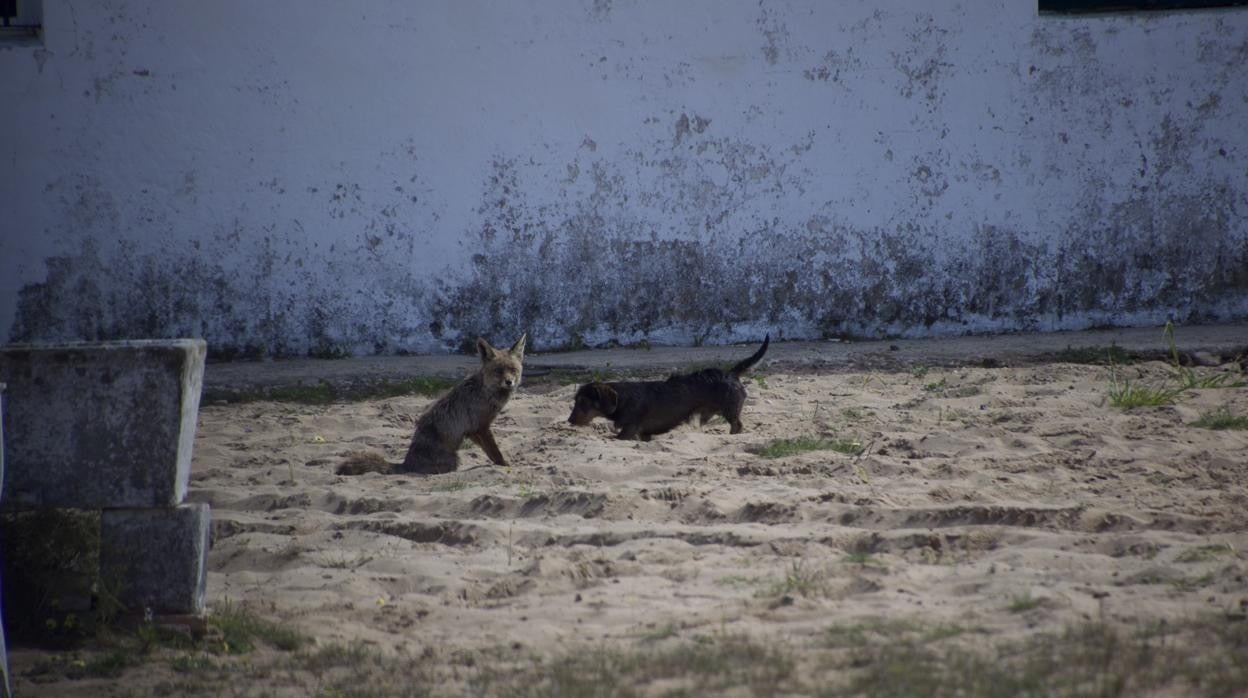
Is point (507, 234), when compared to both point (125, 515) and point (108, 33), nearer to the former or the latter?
point (108, 33)

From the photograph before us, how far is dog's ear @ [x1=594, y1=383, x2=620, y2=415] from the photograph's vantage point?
730 cm

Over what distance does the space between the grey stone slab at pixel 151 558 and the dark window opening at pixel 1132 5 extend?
26.1 ft

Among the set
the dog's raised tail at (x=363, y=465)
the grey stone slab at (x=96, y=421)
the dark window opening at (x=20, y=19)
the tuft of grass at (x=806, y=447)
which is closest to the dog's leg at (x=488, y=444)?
the dog's raised tail at (x=363, y=465)

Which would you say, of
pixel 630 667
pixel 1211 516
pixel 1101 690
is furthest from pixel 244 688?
pixel 1211 516

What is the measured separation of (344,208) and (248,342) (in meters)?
1.25

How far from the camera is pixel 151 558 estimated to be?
4.44 meters

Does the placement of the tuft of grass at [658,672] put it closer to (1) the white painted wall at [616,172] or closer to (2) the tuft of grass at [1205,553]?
(2) the tuft of grass at [1205,553]

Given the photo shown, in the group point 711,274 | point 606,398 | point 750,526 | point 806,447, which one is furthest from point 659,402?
point 711,274

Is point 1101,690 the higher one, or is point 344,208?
point 344,208

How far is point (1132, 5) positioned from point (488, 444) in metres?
6.41

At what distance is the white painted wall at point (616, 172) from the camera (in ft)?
31.9

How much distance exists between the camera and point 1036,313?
10156 millimetres

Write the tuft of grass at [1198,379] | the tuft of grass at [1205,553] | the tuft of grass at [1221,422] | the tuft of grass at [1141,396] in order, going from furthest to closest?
the tuft of grass at [1198,379] → the tuft of grass at [1141,396] → the tuft of grass at [1221,422] → the tuft of grass at [1205,553]

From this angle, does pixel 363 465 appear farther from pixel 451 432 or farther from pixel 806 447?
pixel 806 447
